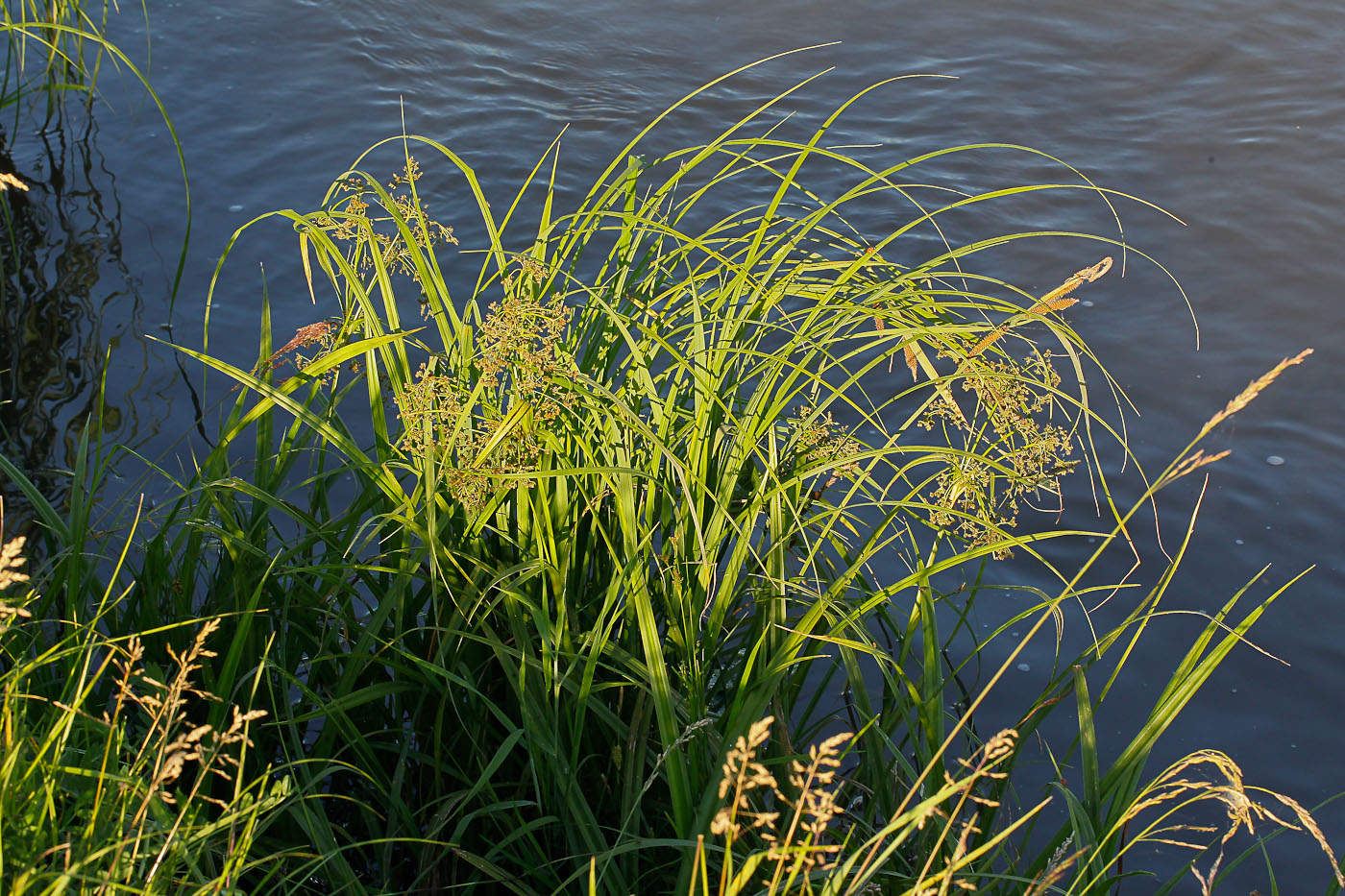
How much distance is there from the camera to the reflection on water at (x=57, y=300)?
426 centimetres

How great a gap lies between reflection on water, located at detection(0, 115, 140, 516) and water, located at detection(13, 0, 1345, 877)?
7 cm

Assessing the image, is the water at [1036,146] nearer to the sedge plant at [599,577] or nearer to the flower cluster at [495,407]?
the sedge plant at [599,577]

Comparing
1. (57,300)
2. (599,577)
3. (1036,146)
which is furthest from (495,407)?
(1036,146)

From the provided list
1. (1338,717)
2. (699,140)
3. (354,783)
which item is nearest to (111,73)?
(699,140)

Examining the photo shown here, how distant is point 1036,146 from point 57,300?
196 inches

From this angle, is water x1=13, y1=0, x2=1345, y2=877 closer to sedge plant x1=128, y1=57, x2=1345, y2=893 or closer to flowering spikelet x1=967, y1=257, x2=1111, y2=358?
sedge plant x1=128, y1=57, x2=1345, y2=893

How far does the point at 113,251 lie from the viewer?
17.4ft

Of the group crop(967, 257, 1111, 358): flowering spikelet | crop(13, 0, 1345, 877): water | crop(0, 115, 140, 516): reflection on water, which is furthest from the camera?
crop(0, 115, 140, 516): reflection on water

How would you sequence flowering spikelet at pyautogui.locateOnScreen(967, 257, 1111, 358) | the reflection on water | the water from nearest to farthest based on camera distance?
flowering spikelet at pyautogui.locateOnScreen(967, 257, 1111, 358) < the water < the reflection on water

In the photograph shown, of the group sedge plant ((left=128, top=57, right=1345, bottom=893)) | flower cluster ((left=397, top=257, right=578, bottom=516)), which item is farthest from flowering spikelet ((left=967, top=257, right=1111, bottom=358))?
flower cluster ((left=397, top=257, right=578, bottom=516))

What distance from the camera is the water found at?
3945 mm

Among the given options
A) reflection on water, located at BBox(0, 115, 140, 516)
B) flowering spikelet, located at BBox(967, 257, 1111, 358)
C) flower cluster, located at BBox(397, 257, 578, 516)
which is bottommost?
reflection on water, located at BBox(0, 115, 140, 516)

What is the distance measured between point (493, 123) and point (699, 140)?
3.86 ft

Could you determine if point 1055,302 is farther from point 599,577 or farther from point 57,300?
point 57,300
